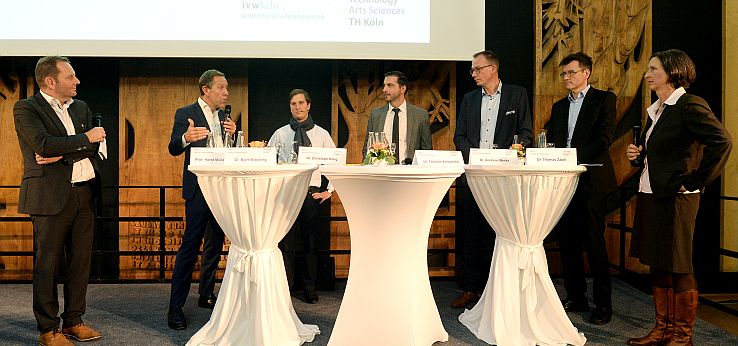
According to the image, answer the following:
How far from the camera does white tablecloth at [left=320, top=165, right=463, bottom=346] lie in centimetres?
290

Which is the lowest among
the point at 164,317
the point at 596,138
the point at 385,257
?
the point at 164,317

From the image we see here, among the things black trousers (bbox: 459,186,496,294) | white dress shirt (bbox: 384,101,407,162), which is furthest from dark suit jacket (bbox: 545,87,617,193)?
white dress shirt (bbox: 384,101,407,162)

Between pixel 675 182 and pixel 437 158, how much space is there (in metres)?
1.19

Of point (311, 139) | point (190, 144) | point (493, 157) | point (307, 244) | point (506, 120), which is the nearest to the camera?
point (493, 157)

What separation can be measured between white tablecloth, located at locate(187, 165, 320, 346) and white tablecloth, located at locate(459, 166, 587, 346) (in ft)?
3.23

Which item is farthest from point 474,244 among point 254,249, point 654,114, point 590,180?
point 254,249

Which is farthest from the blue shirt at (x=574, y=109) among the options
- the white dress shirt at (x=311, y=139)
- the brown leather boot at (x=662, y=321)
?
the white dress shirt at (x=311, y=139)

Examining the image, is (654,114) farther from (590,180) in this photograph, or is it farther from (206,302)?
(206,302)

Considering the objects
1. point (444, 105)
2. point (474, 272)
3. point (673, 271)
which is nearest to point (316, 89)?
point (444, 105)

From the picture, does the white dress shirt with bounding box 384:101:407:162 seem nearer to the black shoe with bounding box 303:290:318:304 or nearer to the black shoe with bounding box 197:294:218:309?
the black shoe with bounding box 303:290:318:304

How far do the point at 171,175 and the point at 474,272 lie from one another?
8.53 ft

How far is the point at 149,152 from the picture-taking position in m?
5.11

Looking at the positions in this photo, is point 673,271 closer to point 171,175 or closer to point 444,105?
point 444,105

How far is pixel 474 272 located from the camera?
163 inches
